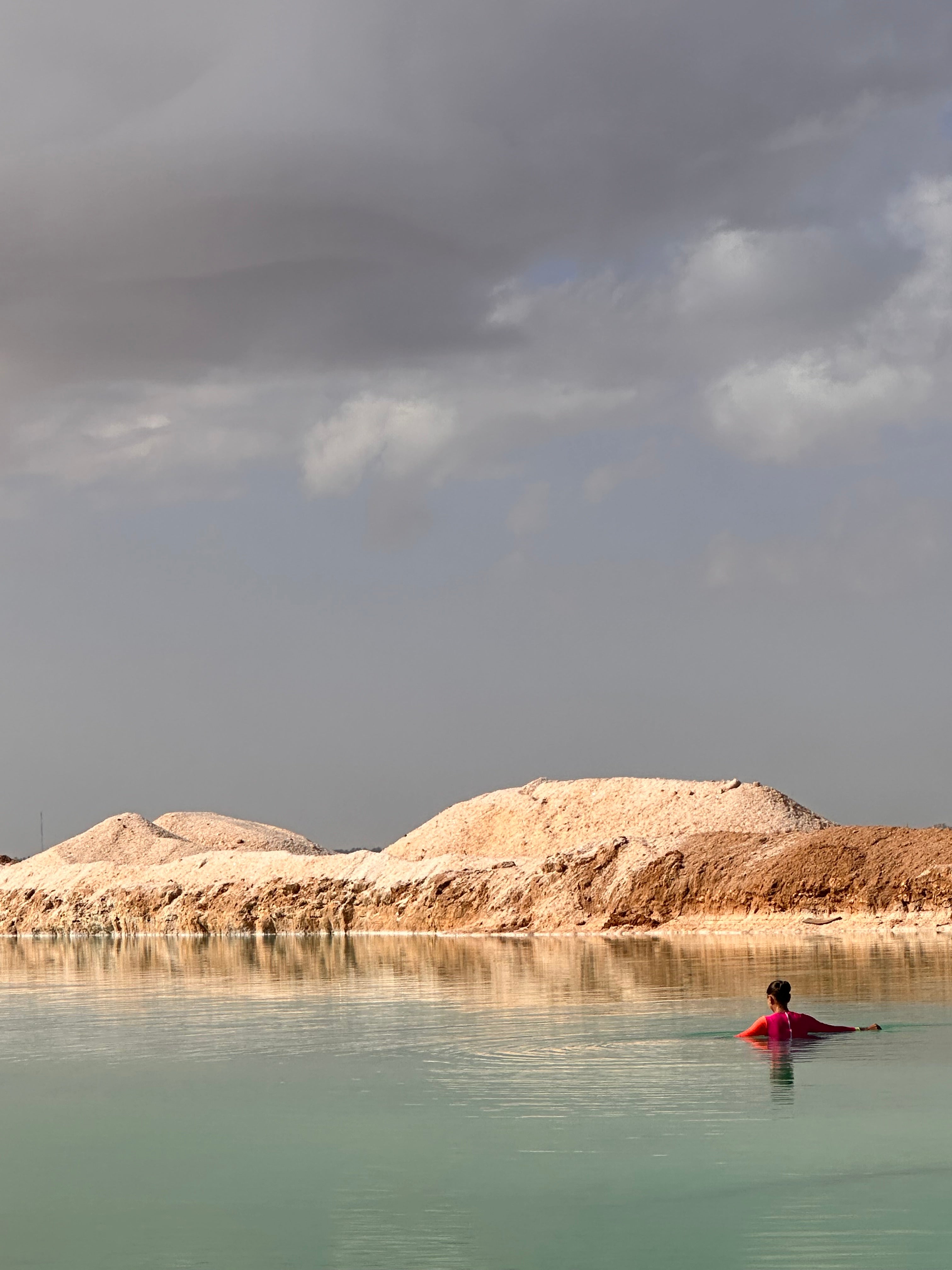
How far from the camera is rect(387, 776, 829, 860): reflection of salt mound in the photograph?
2606 inches

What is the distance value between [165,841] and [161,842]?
306 mm

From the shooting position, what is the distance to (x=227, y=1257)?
34.6 feet

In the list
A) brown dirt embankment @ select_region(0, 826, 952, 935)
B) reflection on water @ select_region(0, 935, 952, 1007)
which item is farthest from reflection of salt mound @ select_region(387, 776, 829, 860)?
reflection on water @ select_region(0, 935, 952, 1007)

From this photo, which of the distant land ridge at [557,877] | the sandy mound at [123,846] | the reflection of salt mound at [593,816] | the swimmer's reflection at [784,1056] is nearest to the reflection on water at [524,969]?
the distant land ridge at [557,877]

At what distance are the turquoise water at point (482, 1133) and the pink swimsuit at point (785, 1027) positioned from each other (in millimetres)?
413

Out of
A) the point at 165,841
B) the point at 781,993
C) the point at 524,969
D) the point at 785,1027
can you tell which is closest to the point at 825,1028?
the point at 785,1027

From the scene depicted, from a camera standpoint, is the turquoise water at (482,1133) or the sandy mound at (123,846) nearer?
the turquoise water at (482,1133)

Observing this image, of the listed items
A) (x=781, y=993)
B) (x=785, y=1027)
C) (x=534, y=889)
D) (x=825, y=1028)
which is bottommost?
(x=825, y=1028)

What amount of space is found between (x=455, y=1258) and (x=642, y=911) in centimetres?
4656

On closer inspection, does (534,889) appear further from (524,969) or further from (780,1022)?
(780,1022)

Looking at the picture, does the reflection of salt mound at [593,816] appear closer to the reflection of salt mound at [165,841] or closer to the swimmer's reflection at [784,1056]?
the reflection of salt mound at [165,841]

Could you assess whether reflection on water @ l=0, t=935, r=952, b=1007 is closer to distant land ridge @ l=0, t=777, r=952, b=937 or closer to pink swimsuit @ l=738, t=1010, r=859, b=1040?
distant land ridge @ l=0, t=777, r=952, b=937

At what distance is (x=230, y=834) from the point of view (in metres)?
110

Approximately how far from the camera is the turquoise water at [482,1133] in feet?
35.3
